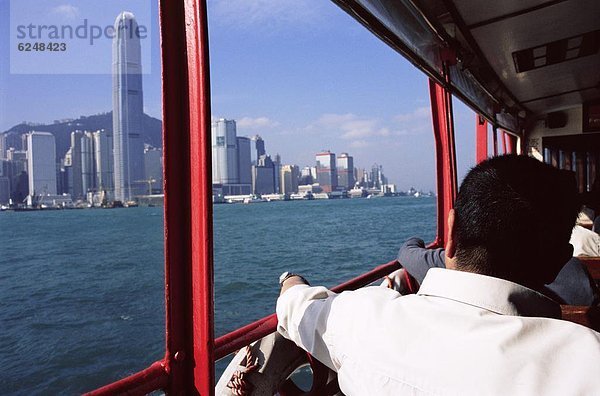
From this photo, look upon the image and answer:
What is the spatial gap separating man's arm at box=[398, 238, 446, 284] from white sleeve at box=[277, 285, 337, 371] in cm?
76

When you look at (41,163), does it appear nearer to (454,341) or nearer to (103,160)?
A: (103,160)

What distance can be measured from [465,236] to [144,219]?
2167 inches

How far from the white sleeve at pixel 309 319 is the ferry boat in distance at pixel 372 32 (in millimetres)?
168

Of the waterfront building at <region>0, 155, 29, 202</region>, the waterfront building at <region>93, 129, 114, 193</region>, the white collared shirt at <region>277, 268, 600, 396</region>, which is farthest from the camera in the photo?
the waterfront building at <region>93, 129, 114, 193</region>

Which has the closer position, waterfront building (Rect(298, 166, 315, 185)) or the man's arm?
the man's arm

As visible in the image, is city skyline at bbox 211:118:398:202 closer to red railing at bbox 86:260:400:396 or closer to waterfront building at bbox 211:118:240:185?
waterfront building at bbox 211:118:240:185

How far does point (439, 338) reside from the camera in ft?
2.32

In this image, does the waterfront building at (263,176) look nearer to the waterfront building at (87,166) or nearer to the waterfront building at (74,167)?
the waterfront building at (87,166)

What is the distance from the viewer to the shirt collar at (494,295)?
2.44 feet

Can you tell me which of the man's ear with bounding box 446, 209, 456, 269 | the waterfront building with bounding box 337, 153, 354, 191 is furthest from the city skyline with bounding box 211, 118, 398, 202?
the man's ear with bounding box 446, 209, 456, 269

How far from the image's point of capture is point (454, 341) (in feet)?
2.27

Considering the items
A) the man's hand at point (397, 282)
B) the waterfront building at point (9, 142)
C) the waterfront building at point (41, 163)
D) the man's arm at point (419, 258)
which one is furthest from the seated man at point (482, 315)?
the waterfront building at point (9, 142)

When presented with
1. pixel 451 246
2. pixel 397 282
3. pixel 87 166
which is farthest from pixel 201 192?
pixel 87 166

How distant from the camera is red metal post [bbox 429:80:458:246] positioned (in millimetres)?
3393
